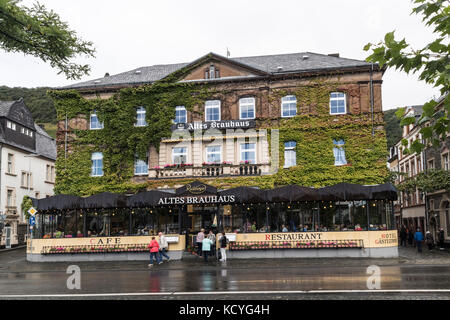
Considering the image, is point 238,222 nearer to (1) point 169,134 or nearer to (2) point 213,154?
(2) point 213,154

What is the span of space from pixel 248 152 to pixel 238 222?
620cm

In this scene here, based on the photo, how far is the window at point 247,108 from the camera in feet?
102

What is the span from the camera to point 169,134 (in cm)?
3164

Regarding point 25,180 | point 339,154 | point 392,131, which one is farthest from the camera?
point 392,131

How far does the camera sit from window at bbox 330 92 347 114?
30.2 meters

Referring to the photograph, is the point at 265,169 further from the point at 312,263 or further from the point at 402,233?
the point at 402,233

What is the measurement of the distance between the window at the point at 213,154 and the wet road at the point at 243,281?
33.5ft

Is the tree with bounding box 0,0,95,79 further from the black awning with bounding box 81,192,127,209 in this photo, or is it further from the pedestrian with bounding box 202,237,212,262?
the black awning with bounding box 81,192,127,209

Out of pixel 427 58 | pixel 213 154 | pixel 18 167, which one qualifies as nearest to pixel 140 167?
pixel 213 154

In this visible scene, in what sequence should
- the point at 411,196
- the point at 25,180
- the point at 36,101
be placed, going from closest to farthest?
the point at 25,180 < the point at 411,196 < the point at 36,101
